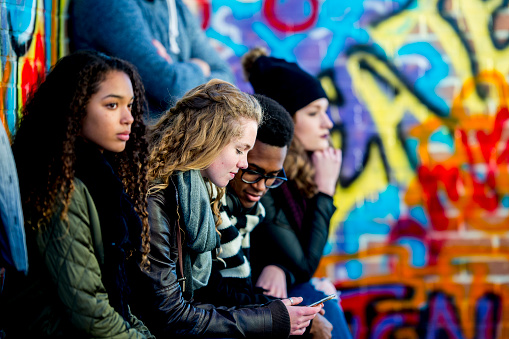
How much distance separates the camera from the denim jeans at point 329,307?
257 cm

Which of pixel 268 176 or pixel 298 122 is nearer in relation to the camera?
pixel 268 176

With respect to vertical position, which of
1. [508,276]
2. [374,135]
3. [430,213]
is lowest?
[508,276]

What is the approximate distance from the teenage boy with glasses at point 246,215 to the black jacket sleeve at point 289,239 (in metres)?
0.21

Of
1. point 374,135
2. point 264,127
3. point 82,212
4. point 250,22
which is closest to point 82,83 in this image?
point 82,212

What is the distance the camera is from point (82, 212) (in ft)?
5.26

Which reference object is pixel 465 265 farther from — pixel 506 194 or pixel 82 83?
pixel 82 83

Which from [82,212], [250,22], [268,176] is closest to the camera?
[82,212]

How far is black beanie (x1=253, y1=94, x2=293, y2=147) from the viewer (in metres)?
2.42

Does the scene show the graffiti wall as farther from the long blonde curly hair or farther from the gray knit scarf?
the gray knit scarf

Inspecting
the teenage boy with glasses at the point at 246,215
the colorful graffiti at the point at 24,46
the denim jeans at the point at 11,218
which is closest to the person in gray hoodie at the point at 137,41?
the colorful graffiti at the point at 24,46

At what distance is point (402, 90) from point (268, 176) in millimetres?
1952

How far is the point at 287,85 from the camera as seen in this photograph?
9.73 feet

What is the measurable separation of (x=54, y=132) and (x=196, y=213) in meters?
0.50

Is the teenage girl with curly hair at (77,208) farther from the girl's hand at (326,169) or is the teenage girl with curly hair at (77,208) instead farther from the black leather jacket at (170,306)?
the girl's hand at (326,169)
